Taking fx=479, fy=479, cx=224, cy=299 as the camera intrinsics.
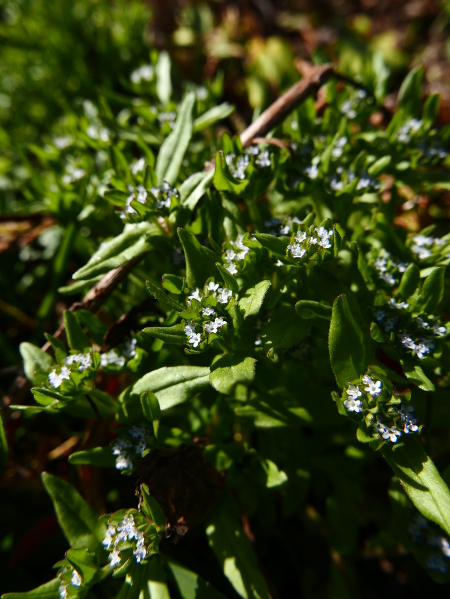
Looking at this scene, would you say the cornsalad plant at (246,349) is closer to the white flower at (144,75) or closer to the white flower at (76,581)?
the white flower at (76,581)

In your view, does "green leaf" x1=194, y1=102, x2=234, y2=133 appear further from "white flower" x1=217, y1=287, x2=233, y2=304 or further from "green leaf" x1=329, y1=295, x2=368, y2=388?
"green leaf" x1=329, y1=295, x2=368, y2=388

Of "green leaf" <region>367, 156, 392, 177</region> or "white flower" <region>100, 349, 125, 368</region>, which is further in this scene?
"green leaf" <region>367, 156, 392, 177</region>

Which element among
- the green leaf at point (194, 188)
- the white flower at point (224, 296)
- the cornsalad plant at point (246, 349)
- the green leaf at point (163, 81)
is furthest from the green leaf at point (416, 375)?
the green leaf at point (163, 81)

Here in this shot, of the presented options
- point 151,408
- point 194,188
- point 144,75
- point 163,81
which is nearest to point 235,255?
point 194,188

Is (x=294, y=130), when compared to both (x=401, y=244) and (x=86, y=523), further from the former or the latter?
(x=86, y=523)

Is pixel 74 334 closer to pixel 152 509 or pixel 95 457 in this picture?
pixel 95 457

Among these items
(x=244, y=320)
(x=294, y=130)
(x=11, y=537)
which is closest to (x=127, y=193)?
(x=244, y=320)

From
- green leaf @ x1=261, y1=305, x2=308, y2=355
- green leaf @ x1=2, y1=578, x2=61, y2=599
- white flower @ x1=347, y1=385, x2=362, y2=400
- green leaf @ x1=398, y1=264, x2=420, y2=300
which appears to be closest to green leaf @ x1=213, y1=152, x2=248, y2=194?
green leaf @ x1=261, y1=305, x2=308, y2=355
